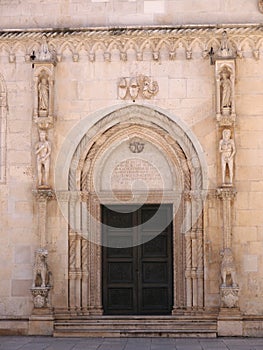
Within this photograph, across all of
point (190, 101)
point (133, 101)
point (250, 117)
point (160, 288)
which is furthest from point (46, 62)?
point (160, 288)

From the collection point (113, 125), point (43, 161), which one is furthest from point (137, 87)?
point (43, 161)

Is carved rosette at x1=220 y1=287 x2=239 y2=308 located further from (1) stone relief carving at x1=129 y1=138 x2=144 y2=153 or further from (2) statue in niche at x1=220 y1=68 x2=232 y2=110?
(2) statue in niche at x1=220 y1=68 x2=232 y2=110

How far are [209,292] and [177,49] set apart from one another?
4959 millimetres

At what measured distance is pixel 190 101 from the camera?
1394 centimetres

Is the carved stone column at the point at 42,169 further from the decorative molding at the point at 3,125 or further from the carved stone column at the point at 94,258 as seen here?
the carved stone column at the point at 94,258

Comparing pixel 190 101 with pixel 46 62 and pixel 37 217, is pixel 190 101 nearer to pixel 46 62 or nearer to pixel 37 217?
pixel 46 62

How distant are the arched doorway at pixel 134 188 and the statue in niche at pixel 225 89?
0.96 m

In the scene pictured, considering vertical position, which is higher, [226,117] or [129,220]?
[226,117]

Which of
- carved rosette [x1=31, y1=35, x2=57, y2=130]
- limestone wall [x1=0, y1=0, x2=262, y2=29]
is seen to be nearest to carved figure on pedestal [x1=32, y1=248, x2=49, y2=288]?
carved rosette [x1=31, y1=35, x2=57, y2=130]

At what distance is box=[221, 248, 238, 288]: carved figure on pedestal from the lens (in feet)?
43.2

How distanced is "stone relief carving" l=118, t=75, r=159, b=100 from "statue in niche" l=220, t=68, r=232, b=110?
1342mm

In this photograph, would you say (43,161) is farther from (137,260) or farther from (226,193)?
(226,193)

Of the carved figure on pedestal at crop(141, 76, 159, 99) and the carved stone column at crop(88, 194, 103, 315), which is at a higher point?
the carved figure on pedestal at crop(141, 76, 159, 99)

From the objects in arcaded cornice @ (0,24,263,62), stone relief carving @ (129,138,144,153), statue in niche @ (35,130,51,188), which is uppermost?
arcaded cornice @ (0,24,263,62)
